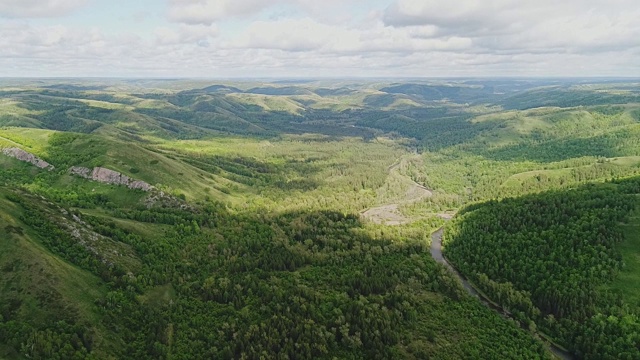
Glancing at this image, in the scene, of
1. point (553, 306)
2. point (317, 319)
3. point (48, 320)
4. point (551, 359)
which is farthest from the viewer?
point (553, 306)

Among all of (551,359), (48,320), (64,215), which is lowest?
(551,359)

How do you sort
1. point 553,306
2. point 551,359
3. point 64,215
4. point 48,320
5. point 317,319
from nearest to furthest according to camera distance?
point 48,320
point 551,359
point 317,319
point 553,306
point 64,215

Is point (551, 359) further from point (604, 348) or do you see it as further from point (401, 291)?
point (401, 291)

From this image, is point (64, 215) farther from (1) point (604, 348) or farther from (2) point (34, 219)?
(1) point (604, 348)

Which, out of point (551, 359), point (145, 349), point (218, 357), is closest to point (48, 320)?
point (145, 349)

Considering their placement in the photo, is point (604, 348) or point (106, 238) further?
point (106, 238)

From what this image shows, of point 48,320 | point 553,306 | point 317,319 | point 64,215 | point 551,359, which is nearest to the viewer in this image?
point 48,320

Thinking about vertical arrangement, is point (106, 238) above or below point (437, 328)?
above

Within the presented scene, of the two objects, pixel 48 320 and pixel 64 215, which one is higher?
pixel 64 215

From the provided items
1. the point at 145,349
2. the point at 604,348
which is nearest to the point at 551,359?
the point at 604,348
